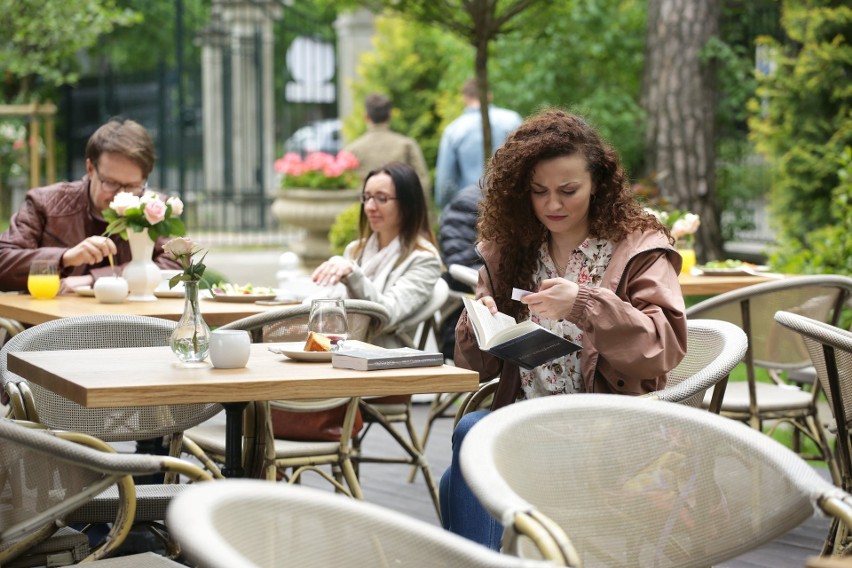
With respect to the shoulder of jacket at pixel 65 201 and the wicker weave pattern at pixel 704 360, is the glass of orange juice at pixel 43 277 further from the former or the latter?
the wicker weave pattern at pixel 704 360

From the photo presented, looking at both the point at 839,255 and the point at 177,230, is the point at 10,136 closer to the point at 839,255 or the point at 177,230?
the point at 839,255

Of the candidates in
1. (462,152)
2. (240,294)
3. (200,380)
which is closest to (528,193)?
(200,380)

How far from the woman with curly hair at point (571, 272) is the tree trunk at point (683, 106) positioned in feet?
27.2

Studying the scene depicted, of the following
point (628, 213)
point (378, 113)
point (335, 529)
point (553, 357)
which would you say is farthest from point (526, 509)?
point (378, 113)

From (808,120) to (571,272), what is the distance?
726 cm

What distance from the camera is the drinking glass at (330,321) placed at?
11.6 feet

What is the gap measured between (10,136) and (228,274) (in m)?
4.06

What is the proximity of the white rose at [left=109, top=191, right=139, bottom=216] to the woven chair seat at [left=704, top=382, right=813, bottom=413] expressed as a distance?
216 centimetres

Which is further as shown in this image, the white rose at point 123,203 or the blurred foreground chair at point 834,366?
the white rose at point 123,203

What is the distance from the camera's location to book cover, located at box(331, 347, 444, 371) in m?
3.31

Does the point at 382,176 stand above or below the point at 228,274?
above

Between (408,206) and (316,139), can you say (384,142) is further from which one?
(316,139)

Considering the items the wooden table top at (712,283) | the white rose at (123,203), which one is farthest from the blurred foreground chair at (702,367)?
the wooden table top at (712,283)

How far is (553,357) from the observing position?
3.31m
